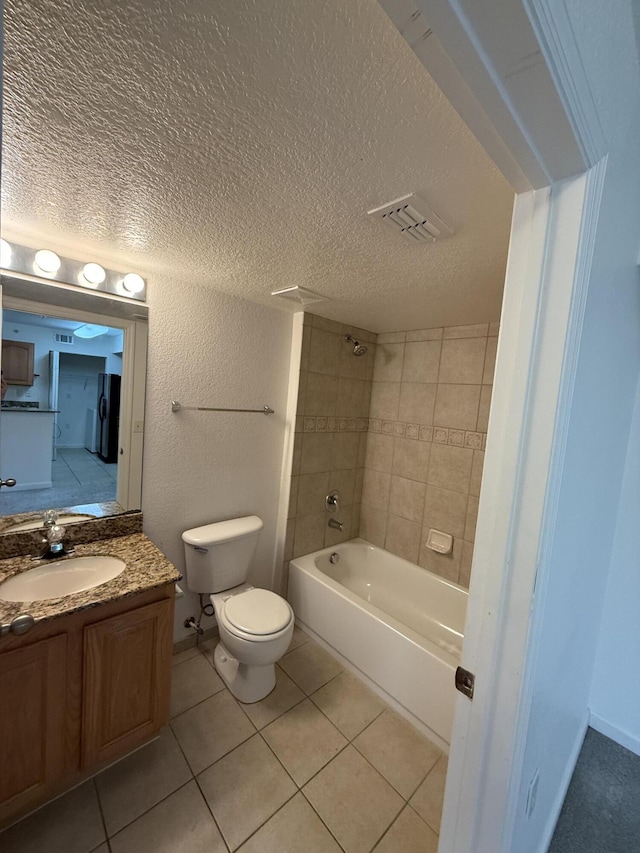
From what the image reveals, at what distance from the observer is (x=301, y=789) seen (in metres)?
1.49

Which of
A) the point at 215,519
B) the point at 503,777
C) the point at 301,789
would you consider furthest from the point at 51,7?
the point at 301,789

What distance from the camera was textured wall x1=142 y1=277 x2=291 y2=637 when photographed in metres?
1.98

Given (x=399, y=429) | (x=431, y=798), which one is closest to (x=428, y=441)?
(x=399, y=429)

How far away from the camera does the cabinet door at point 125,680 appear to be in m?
1.37

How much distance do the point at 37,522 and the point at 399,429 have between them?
217cm

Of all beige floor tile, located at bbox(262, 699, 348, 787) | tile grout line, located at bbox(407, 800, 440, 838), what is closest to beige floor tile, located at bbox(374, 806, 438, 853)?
tile grout line, located at bbox(407, 800, 440, 838)

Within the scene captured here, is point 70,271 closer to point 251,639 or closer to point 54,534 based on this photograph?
point 54,534

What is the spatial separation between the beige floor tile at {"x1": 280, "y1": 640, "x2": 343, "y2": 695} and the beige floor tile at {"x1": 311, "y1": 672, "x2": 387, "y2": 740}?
0.15 feet

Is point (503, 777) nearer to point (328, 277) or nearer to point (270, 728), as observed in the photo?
point (270, 728)

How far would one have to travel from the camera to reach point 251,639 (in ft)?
5.76

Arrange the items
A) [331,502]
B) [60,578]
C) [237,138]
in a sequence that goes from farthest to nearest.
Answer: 1. [331,502]
2. [60,578]
3. [237,138]

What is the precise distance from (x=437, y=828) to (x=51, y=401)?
229 cm

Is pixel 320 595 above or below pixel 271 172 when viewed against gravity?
below

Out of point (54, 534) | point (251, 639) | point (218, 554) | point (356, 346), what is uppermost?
point (356, 346)
